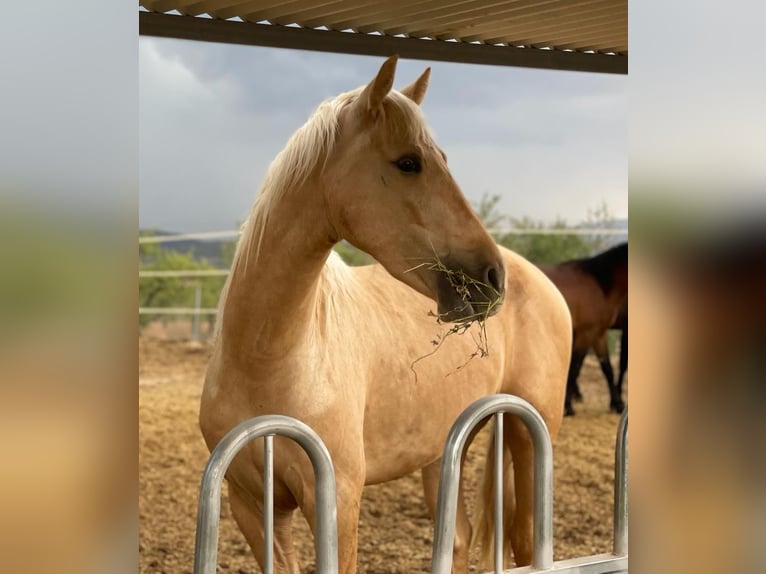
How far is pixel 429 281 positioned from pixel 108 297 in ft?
3.74

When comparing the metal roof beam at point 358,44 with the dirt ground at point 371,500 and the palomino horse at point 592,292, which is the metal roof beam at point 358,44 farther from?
the palomino horse at point 592,292

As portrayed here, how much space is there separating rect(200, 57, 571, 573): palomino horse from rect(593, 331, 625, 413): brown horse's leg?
11.9 feet

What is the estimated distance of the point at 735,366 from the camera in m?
0.61

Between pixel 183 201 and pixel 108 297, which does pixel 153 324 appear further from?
pixel 108 297

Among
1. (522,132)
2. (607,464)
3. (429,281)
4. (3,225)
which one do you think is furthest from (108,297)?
(522,132)

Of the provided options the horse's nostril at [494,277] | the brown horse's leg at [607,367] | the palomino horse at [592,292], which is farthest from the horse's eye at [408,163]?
the brown horse's leg at [607,367]

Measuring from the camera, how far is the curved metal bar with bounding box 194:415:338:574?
0.83m

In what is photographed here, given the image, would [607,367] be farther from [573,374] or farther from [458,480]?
[458,480]

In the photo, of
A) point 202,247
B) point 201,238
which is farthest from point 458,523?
point 202,247

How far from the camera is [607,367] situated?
5590 millimetres

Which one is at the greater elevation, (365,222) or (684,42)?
(684,42)

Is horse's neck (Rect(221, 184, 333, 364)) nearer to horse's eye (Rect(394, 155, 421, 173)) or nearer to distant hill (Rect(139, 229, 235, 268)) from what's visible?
horse's eye (Rect(394, 155, 421, 173))

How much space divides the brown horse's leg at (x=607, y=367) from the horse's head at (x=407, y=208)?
4033mm

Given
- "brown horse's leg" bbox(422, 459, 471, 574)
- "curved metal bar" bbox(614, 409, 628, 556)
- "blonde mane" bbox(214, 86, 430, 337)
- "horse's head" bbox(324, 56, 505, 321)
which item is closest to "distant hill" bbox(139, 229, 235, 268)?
"brown horse's leg" bbox(422, 459, 471, 574)
